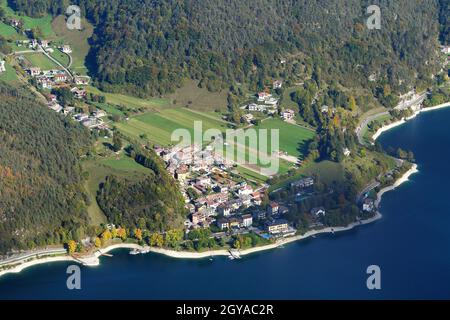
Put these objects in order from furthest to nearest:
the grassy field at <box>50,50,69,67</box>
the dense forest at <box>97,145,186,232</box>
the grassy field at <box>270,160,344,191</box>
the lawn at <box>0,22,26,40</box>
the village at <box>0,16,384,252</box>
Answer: the lawn at <box>0,22,26,40</box> < the grassy field at <box>50,50,69,67</box> < the grassy field at <box>270,160,344,191</box> < the village at <box>0,16,384,252</box> < the dense forest at <box>97,145,186,232</box>

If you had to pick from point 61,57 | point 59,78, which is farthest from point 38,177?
point 61,57

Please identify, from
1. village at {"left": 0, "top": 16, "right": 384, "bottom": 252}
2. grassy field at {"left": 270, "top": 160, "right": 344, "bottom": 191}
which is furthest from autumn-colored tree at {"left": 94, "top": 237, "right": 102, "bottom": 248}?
grassy field at {"left": 270, "top": 160, "right": 344, "bottom": 191}

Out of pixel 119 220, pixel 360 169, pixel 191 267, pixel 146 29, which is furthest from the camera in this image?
pixel 146 29

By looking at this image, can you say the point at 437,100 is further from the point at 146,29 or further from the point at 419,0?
the point at 146,29

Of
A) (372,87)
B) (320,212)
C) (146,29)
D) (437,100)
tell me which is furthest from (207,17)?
(320,212)

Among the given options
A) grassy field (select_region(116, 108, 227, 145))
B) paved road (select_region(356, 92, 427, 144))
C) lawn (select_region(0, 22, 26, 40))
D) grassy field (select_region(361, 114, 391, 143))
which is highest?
lawn (select_region(0, 22, 26, 40))

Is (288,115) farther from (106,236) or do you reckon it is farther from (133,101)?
(106,236)

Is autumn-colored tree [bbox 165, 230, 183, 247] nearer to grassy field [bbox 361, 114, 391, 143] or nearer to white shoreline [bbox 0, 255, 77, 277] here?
white shoreline [bbox 0, 255, 77, 277]
